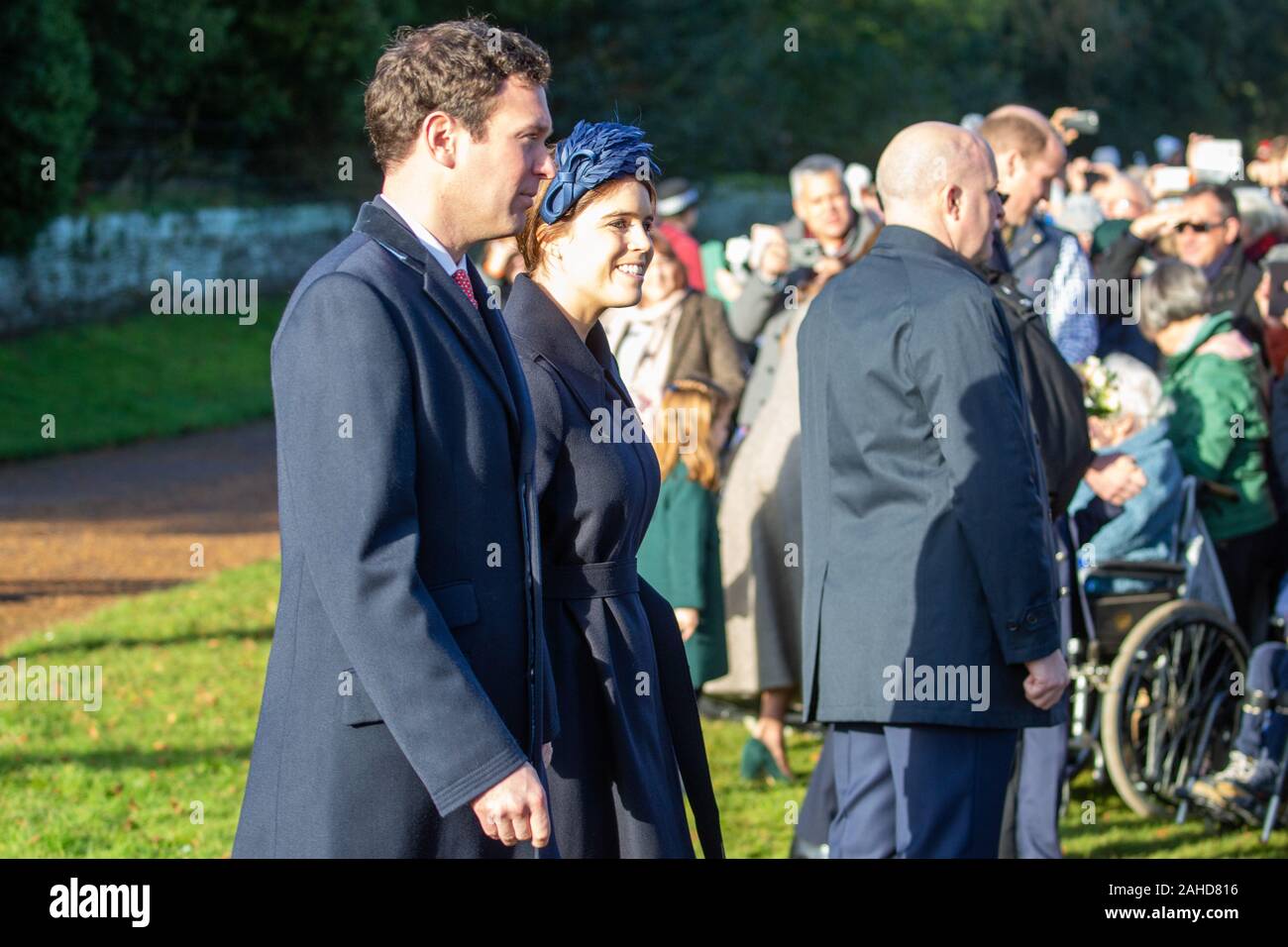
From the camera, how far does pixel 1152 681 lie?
704 centimetres

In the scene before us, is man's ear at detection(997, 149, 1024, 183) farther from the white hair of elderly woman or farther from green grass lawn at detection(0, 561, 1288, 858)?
green grass lawn at detection(0, 561, 1288, 858)

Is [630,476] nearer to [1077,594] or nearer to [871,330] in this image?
[871,330]

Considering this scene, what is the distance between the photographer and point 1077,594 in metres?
6.90

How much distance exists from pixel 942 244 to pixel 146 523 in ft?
33.3

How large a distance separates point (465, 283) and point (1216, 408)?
492cm

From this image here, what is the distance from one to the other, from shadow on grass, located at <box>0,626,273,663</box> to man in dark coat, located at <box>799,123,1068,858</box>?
5240 millimetres

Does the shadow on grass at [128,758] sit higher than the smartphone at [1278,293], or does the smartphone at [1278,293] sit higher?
the smartphone at [1278,293]

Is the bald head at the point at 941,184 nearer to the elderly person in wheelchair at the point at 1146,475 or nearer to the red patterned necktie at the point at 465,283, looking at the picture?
the red patterned necktie at the point at 465,283

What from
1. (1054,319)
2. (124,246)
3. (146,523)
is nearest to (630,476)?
(1054,319)

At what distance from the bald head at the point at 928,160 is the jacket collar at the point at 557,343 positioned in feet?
3.63

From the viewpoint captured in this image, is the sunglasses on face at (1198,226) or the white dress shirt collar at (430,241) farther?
the sunglasses on face at (1198,226)

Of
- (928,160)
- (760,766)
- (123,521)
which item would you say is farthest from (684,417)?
(123,521)

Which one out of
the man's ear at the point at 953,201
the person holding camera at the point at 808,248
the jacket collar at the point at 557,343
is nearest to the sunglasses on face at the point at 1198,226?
the person holding camera at the point at 808,248

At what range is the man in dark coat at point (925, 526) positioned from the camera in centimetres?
441
